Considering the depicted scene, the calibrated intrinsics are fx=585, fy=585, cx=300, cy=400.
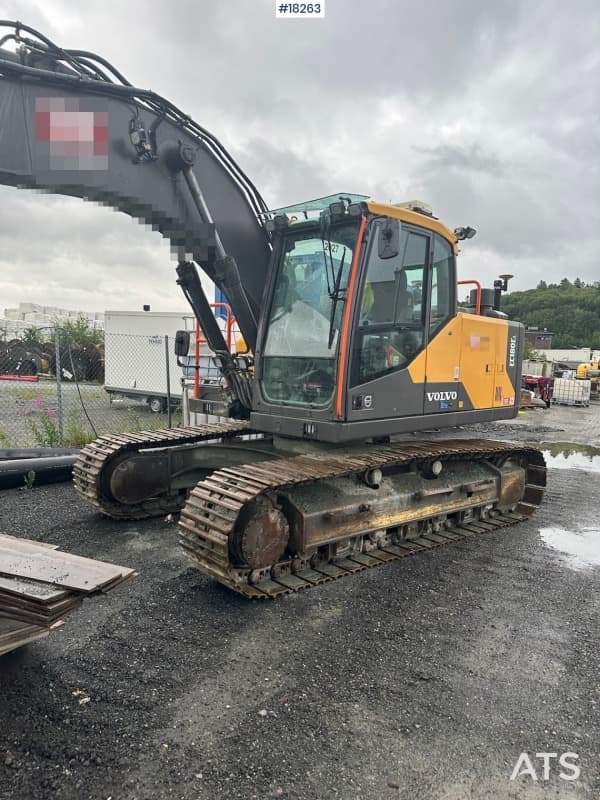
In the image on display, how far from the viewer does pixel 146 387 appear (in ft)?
53.7

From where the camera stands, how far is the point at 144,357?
647 inches

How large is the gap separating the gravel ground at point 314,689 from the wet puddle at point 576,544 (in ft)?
1.06

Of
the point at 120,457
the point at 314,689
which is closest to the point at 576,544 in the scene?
the point at 314,689

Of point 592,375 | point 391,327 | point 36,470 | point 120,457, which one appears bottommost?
point 36,470

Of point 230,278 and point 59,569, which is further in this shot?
point 230,278

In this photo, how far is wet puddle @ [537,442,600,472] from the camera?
1052 centimetres

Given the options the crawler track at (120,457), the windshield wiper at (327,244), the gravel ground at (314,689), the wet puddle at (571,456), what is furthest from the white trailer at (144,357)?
the gravel ground at (314,689)

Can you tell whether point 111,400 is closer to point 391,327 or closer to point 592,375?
point 391,327

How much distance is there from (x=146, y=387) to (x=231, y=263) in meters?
11.8

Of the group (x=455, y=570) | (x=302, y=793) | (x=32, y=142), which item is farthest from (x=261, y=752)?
(x=32, y=142)

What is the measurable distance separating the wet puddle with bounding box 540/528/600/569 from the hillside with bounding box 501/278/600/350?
8198 cm

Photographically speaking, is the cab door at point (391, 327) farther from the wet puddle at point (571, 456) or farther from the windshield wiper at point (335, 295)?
the wet puddle at point (571, 456)

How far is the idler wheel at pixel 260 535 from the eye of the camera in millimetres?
4312

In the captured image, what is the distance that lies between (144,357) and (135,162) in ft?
40.8
